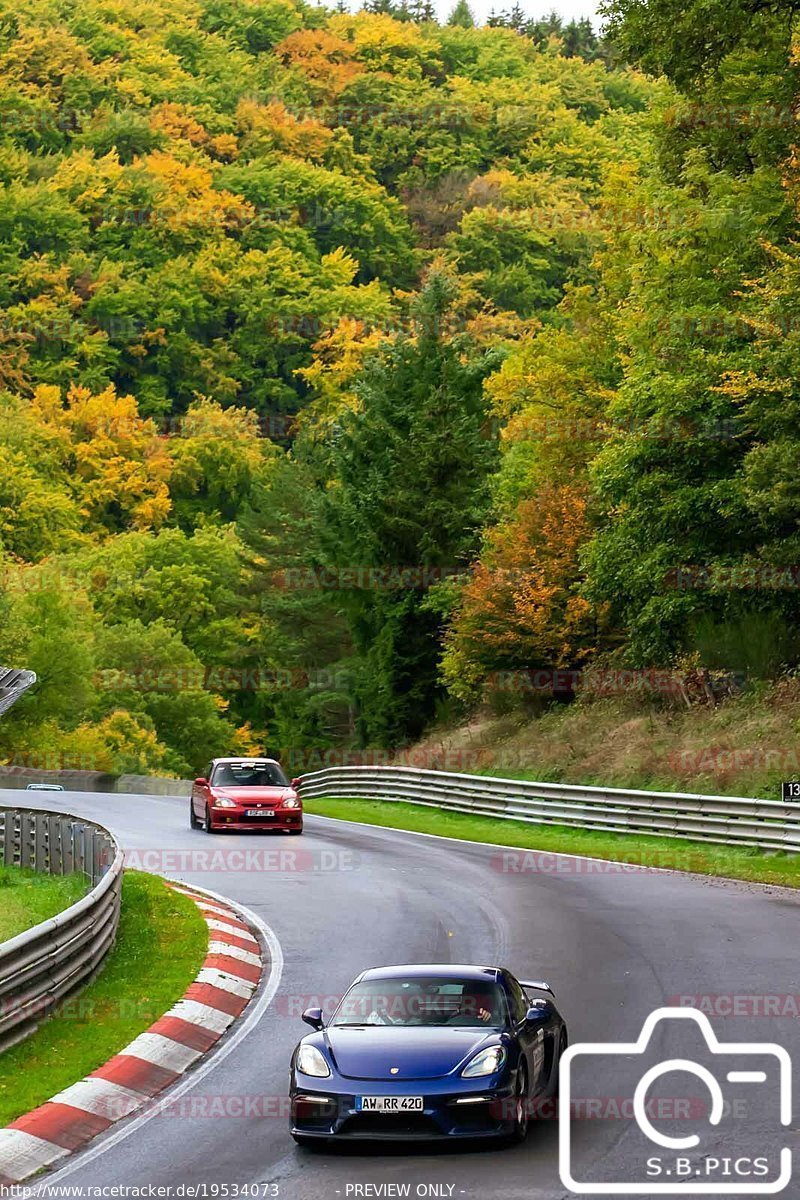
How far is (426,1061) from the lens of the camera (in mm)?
10562

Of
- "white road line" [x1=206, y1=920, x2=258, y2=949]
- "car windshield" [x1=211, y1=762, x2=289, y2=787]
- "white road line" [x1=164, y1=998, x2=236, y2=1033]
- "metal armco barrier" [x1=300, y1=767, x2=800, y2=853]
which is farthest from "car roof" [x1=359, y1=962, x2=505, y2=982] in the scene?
"car windshield" [x1=211, y1=762, x2=289, y2=787]

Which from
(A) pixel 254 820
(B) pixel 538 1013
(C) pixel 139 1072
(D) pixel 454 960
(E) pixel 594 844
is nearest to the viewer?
(B) pixel 538 1013

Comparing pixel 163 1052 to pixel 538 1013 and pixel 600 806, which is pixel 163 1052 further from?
pixel 600 806

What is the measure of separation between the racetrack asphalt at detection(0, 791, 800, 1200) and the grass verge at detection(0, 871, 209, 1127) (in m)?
0.91

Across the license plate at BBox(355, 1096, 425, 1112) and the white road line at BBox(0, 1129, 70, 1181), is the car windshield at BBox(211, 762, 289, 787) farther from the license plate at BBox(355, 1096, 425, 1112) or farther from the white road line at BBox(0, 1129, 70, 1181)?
the license plate at BBox(355, 1096, 425, 1112)

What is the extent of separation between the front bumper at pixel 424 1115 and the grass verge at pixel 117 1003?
2267 mm

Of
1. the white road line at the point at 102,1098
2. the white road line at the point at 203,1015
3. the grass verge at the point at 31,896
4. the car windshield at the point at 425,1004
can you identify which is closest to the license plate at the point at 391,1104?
the car windshield at the point at 425,1004

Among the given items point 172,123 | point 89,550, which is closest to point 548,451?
point 89,550

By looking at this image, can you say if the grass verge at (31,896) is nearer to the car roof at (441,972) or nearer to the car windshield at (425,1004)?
the car roof at (441,972)

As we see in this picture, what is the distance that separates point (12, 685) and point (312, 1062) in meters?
28.3

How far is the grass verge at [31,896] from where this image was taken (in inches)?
873

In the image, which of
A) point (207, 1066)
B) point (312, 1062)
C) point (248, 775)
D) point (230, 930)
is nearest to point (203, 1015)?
point (207, 1066)

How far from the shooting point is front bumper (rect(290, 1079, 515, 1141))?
10.2m

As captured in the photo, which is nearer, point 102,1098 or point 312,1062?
point 312,1062
